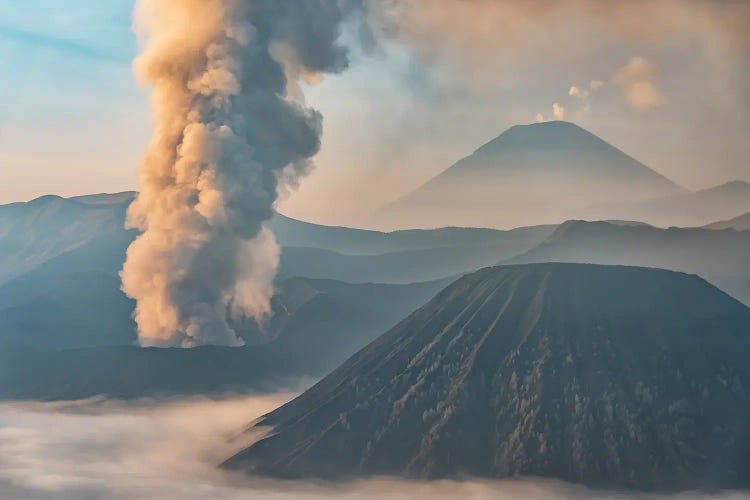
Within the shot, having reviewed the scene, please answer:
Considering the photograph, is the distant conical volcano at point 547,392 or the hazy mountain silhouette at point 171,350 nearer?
the distant conical volcano at point 547,392

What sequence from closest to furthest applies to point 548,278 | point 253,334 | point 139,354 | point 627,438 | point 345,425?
point 627,438, point 345,425, point 548,278, point 139,354, point 253,334

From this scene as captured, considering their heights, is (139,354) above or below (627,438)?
above

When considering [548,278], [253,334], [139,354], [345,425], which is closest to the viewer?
[345,425]

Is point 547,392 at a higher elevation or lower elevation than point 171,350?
lower

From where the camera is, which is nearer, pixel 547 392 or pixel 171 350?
pixel 547 392

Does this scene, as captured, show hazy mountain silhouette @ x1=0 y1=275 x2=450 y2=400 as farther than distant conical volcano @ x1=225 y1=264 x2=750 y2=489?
Yes

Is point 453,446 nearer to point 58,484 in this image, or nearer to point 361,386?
point 361,386

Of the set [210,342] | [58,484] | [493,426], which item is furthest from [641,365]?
[210,342]

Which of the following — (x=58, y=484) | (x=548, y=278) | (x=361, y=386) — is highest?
(x=548, y=278)
